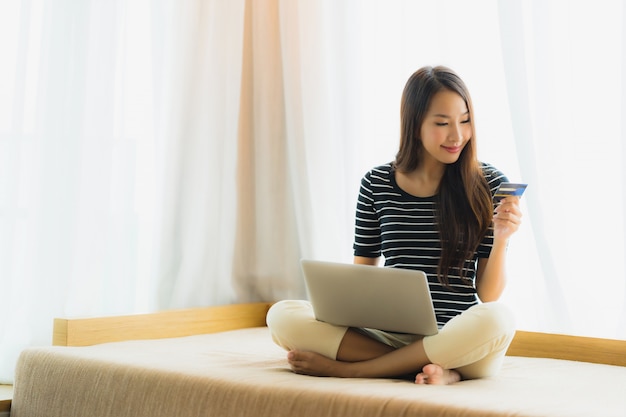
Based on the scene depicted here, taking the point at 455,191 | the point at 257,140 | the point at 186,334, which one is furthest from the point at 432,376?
the point at 257,140

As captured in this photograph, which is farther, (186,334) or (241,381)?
(186,334)

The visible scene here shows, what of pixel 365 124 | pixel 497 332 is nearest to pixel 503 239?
pixel 497 332

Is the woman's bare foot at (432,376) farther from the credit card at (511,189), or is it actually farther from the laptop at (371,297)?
the credit card at (511,189)

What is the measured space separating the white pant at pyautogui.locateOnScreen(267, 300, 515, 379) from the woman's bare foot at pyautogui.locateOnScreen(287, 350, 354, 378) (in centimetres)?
2

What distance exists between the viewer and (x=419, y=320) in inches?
66.1

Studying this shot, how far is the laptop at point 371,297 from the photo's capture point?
1633mm

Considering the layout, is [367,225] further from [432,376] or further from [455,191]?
[432,376]

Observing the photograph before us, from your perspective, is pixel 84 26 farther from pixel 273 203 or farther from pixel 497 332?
pixel 497 332

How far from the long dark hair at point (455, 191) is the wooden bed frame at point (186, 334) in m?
0.40

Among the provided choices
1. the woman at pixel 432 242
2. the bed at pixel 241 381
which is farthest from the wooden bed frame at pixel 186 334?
the woman at pixel 432 242

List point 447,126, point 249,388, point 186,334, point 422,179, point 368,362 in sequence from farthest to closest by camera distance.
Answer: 1. point 186,334
2. point 422,179
3. point 447,126
4. point 368,362
5. point 249,388

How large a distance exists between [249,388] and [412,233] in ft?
2.00

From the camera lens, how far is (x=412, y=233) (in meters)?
2.01

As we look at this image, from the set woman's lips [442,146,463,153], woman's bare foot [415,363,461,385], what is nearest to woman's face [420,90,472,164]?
woman's lips [442,146,463,153]
